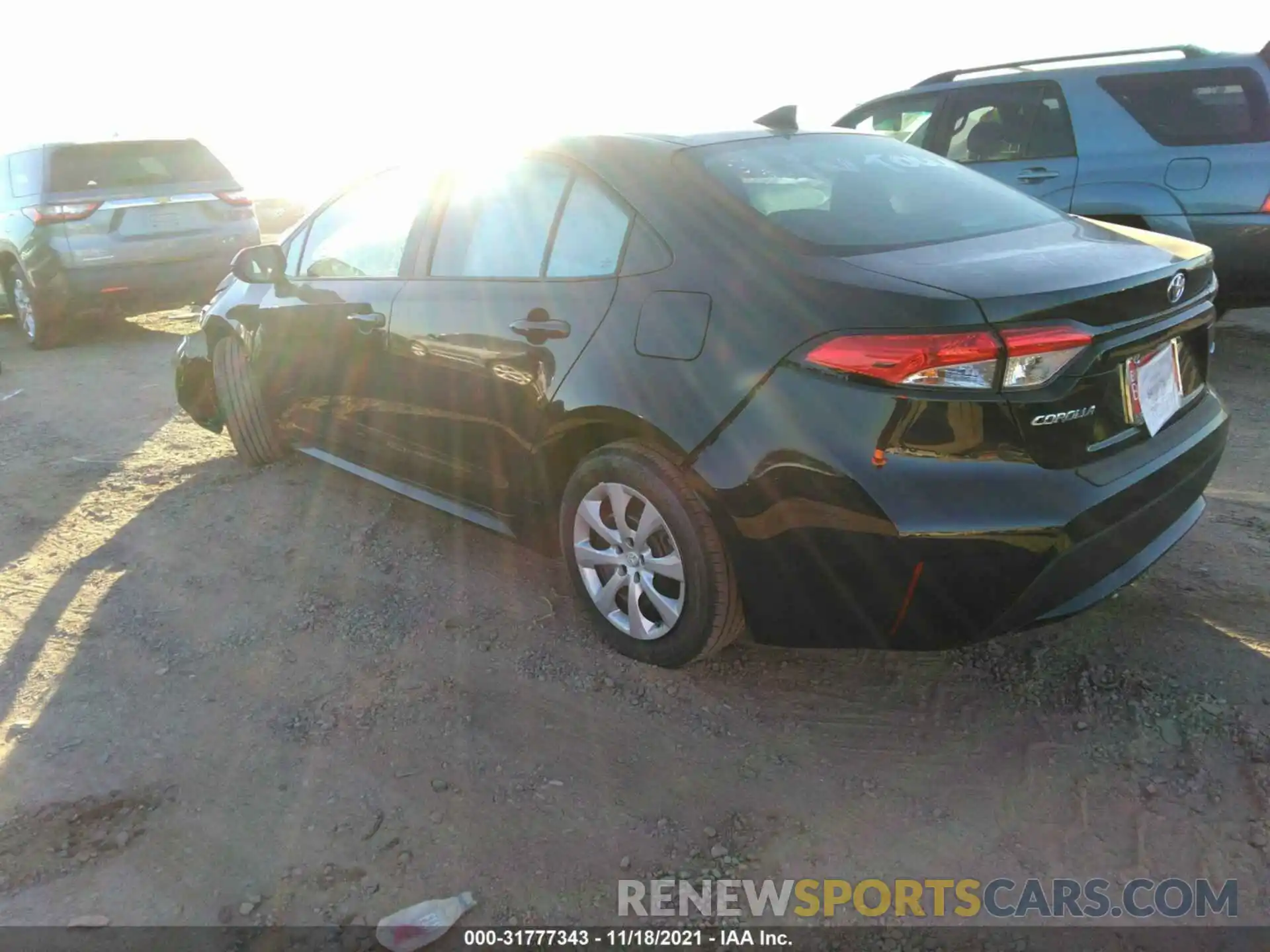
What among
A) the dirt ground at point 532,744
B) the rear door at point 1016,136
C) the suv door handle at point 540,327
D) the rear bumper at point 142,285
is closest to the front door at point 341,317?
the dirt ground at point 532,744

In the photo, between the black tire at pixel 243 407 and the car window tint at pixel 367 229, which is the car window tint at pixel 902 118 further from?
the black tire at pixel 243 407

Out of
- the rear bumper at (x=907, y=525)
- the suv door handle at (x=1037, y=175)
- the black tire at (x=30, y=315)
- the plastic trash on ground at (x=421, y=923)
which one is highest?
the suv door handle at (x=1037, y=175)

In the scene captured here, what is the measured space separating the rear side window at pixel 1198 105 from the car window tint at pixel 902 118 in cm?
129

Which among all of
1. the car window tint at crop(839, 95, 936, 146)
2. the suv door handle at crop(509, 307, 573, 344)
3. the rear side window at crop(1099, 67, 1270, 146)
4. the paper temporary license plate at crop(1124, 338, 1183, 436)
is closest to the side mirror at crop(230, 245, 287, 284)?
the suv door handle at crop(509, 307, 573, 344)

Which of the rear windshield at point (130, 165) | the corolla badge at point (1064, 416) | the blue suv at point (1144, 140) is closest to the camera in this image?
the corolla badge at point (1064, 416)

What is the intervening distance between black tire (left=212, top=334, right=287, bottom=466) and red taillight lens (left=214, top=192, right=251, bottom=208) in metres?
4.28

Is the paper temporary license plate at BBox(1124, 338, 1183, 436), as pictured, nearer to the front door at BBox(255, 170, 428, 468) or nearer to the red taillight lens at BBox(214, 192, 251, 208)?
the front door at BBox(255, 170, 428, 468)

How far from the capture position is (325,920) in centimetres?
213

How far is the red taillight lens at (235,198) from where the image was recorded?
836 centimetres

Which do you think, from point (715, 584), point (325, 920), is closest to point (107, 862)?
point (325, 920)

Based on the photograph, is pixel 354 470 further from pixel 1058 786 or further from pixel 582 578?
pixel 1058 786

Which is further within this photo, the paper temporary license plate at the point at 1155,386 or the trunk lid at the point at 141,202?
the trunk lid at the point at 141,202

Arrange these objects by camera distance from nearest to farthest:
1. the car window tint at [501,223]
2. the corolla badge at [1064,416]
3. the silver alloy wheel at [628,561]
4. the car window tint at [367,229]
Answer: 1. the corolla badge at [1064,416]
2. the silver alloy wheel at [628,561]
3. the car window tint at [501,223]
4. the car window tint at [367,229]

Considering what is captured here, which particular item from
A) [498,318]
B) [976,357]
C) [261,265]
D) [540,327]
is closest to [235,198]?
[261,265]
